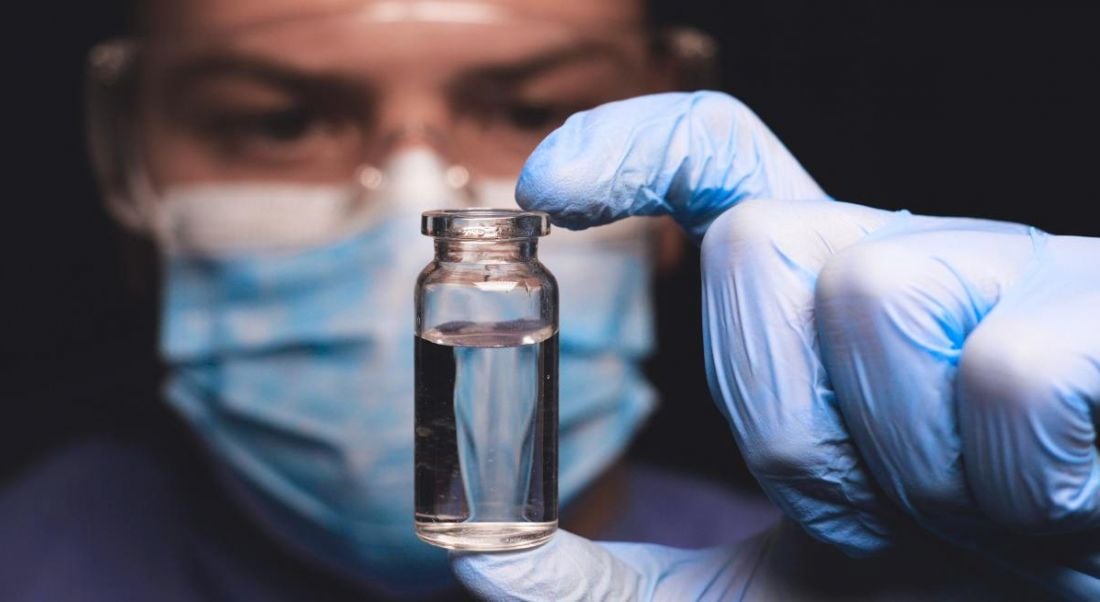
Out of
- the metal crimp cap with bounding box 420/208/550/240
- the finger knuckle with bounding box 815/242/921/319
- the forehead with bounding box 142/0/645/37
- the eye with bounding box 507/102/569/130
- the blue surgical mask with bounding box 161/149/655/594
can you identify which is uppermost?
the forehead with bounding box 142/0/645/37

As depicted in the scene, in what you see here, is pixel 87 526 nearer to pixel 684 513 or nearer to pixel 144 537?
pixel 144 537

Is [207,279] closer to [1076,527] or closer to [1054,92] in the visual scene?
[1076,527]

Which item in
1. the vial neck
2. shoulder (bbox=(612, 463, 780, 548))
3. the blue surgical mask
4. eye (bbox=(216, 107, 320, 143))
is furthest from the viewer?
shoulder (bbox=(612, 463, 780, 548))

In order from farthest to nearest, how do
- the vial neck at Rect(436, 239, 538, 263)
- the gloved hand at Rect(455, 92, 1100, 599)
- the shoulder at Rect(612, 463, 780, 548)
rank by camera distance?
the shoulder at Rect(612, 463, 780, 548) < the vial neck at Rect(436, 239, 538, 263) < the gloved hand at Rect(455, 92, 1100, 599)

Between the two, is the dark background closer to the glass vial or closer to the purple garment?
the purple garment

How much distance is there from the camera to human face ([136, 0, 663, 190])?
74.3 inches

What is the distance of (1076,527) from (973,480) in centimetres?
10

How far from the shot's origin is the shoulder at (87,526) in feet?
7.57

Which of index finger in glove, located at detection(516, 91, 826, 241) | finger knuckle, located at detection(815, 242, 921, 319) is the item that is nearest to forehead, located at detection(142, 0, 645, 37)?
index finger in glove, located at detection(516, 91, 826, 241)

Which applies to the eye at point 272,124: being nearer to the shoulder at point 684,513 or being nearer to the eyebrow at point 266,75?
the eyebrow at point 266,75

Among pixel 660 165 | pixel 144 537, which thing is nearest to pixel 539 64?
pixel 660 165

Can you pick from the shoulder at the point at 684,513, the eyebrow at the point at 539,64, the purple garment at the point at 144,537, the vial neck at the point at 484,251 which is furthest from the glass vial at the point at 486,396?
the shoulder at the point at 684,513

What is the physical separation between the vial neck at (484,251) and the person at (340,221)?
0.83 metres

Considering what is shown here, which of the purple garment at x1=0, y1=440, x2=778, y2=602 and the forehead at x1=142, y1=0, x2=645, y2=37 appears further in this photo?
the purple garment at x1=0, y1=440, x2=778, y2=602
